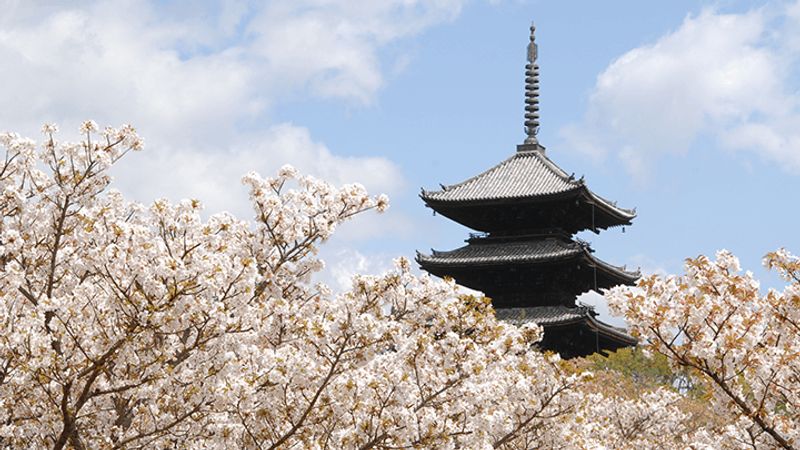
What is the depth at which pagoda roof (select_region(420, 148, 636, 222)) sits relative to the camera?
117 ft

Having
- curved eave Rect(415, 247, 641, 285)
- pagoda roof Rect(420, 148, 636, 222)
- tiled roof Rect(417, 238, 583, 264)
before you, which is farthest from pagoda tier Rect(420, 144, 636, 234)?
curved eave Rect(415, 247, 641, 285)

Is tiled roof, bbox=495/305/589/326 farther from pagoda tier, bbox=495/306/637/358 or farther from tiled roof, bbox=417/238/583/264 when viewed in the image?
tiled roof, bbox=417/238/583/264

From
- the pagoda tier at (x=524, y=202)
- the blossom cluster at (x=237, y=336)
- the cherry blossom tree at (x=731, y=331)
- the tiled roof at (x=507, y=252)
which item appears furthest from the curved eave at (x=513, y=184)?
the cherry blossom tree at (x=731, y=331)

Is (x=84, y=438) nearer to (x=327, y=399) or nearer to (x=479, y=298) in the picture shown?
Answer: (x=327, y=399)

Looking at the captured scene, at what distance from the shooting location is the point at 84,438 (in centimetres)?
1062

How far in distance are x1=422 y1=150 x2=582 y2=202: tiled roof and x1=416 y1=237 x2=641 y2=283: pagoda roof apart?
1.68 meters

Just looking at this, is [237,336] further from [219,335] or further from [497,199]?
[497,199]

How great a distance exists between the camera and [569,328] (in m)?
35.0

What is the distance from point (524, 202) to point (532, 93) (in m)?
6.47

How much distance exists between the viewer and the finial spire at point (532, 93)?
40.4 meters

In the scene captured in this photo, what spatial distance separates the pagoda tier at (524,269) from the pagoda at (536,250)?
3cm

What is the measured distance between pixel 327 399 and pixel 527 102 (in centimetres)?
3201

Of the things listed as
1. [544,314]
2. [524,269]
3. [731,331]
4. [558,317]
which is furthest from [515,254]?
[731,331]

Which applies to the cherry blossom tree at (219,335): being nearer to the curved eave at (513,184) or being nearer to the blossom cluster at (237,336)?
the blossom cluster at (237,336)
